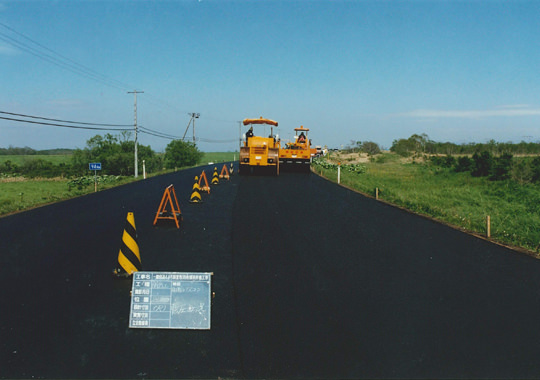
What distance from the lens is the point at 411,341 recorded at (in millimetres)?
5109

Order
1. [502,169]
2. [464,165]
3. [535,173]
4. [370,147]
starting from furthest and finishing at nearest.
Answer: [370,147], [464,165], [502,169], [535,173]

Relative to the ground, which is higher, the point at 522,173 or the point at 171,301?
the point at 522,173

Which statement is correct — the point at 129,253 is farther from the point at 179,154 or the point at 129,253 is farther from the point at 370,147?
the point at 370,147

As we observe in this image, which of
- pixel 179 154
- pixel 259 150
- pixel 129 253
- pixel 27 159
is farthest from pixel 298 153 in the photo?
pixel 27 159

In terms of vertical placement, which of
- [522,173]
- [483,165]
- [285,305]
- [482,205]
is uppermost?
[483,165]

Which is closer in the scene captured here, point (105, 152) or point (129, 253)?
point (129, 253)

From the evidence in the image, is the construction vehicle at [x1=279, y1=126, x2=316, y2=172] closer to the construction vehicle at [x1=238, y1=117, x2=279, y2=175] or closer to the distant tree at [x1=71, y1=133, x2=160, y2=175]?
the construction vehicle at [x1=238, y1=117, x2=279, y2=175]

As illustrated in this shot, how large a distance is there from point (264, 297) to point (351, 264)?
257 cm

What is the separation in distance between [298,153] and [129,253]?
96.4 ft

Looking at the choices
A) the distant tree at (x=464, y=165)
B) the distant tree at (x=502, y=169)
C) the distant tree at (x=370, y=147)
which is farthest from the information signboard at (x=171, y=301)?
the distant tree at (x=370, y=147)

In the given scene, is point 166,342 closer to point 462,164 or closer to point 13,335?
point 13,335

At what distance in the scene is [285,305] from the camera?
243 inches

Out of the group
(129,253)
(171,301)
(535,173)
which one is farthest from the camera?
(535,173)

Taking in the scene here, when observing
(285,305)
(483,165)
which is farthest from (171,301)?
(483,165)
